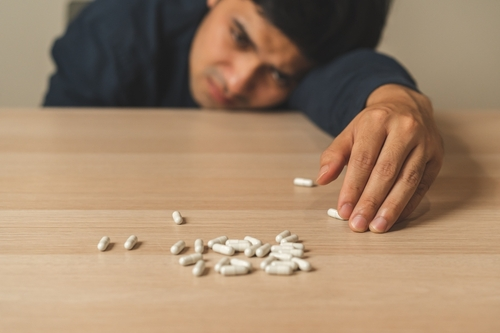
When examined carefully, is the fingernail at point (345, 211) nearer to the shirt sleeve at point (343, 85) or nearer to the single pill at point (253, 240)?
the single pill at point (253, 240)

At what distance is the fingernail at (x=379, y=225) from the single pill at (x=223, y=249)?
0.21m

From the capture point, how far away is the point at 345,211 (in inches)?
27.8

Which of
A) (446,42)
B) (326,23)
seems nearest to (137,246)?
(326,23)

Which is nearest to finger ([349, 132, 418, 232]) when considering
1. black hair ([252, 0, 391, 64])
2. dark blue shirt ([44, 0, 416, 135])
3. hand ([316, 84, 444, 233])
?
hand ([316, 84, 444, 233])

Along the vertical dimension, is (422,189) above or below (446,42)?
above

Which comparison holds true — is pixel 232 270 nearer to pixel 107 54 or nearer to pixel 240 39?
pixel 240 39

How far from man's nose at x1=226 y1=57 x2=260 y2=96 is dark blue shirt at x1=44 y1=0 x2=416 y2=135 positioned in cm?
18

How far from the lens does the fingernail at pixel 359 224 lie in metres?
0.67

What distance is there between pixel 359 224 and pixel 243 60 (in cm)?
103

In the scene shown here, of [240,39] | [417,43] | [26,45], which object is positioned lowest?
[26,45]

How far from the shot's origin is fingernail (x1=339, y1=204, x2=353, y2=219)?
27.7 inches

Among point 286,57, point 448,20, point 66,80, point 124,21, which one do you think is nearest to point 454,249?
point 286,57

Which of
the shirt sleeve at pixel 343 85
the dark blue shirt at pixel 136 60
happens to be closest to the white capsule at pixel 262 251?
the shirt sleeve at pixel 343 85

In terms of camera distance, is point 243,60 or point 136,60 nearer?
point 243,60
